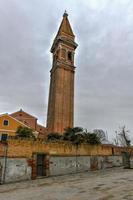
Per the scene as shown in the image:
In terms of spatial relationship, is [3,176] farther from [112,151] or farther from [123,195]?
[112,151]

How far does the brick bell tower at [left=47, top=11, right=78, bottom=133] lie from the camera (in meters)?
38.2

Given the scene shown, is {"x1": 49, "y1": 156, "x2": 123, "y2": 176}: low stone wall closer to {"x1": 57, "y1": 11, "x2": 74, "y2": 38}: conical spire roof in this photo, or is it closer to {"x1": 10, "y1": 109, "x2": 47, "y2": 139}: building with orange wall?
{"x1": 10, "y1": 109, "x2": 47, "y2": 139}: building with orange wall

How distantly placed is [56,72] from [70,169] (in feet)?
75.8

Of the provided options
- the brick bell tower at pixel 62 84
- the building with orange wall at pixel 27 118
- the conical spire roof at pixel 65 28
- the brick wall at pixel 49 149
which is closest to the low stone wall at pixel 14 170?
the brick wall at pixel 49 149

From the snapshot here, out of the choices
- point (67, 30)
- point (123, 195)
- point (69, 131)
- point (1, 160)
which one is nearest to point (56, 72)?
point (67, 30)

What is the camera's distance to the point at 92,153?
23.7 meters

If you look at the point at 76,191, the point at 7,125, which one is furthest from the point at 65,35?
the point at 76,191

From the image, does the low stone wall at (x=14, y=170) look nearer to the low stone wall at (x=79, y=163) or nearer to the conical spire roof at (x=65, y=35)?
the low stone wall at (x=79, y=163)

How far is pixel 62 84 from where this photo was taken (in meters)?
40.2

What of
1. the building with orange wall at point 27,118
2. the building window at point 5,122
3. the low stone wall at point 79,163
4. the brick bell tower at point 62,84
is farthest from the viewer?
the building with orange wall at point 27,118

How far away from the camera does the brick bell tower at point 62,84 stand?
3816cm

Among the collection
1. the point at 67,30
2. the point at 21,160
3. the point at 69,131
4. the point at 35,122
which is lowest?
the point at 21,160

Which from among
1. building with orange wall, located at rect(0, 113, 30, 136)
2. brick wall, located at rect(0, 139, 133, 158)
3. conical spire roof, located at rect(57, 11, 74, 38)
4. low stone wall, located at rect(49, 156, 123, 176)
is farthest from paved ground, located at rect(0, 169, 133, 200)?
conical spire roof, located at rect(57, 11, 74, 38)

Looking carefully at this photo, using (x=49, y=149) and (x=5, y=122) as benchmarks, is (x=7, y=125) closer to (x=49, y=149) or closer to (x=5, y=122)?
(x=5, y=122)
